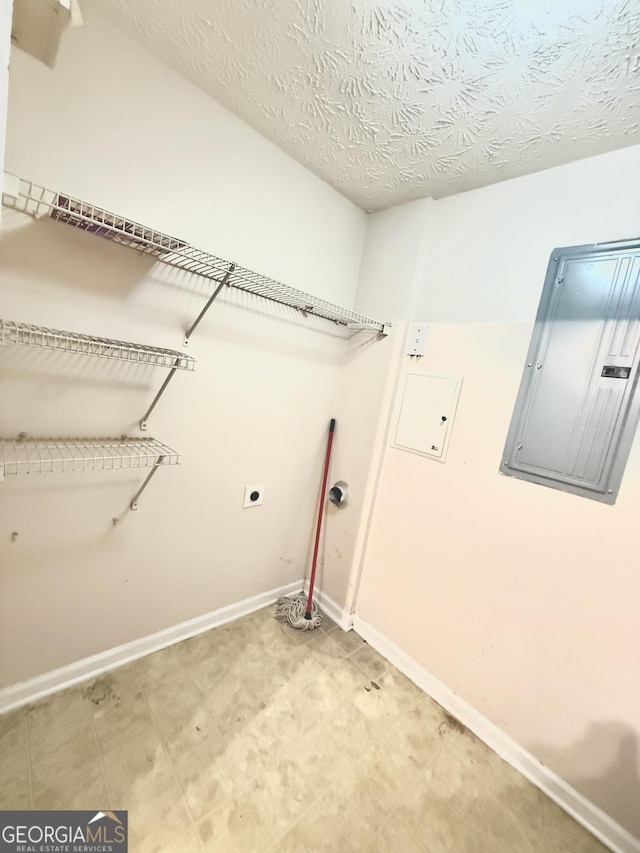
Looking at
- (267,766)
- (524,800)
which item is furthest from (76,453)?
(524,800)

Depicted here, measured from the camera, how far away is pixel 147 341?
4.11 ft

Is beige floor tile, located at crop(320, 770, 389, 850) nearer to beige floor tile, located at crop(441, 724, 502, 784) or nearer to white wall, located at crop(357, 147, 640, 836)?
beige floor tile, located at crop(441, 724, 502, 784)

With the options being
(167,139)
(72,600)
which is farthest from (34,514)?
(167,139)

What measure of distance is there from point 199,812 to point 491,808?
1005 millimetres

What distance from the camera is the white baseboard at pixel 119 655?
3.99 feet

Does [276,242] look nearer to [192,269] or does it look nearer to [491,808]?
[192,269]

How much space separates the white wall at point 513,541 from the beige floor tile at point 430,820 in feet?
1.29

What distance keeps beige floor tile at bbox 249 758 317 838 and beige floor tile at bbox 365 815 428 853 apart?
22 cm

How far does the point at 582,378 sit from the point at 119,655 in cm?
221

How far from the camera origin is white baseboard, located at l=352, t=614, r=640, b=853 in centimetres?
110

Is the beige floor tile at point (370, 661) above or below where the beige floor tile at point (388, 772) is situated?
above

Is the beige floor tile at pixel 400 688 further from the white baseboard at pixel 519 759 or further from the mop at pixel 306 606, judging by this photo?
the mop at pixel 306 606

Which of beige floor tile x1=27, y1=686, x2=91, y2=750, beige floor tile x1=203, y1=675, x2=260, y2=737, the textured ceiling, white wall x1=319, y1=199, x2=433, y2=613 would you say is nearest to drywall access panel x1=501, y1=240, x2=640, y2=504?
the textured ceiling

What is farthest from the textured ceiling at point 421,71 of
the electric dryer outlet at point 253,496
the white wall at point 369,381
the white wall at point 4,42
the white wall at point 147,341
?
the electric dryer outlet at point 253,496
